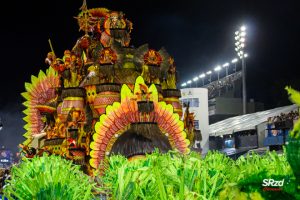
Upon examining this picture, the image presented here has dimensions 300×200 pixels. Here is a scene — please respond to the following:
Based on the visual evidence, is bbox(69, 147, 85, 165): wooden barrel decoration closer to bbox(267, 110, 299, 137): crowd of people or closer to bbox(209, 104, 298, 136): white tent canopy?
bbox(267, 110, 299, 137): crowd of people

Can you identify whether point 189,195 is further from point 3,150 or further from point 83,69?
point 3,150

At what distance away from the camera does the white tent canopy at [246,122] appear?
122ft

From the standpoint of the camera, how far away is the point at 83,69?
1802 centimetres

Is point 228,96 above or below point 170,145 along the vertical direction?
above

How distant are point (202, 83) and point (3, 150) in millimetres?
32802

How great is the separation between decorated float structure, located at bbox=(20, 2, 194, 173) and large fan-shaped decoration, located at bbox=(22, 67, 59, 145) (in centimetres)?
122

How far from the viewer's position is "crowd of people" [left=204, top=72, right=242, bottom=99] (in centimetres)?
5803

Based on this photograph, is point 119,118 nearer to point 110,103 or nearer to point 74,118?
point 110,103

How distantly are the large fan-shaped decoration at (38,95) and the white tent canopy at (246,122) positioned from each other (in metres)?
20.9

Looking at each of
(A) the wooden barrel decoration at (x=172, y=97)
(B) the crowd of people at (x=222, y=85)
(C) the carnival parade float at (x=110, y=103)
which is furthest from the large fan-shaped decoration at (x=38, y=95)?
(B) the crowd of people at (x=222, y=85)

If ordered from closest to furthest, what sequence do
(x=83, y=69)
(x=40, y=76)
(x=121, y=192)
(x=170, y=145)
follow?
(x=121, y=192) < (x=170, y=145) < (x=83, y=69) < (x=40, y=76)

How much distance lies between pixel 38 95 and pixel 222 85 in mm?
42021

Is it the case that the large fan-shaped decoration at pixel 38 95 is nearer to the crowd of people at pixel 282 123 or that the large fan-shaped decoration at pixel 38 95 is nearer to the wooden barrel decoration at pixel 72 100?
the wooden barrel decoration at pixel 72 100

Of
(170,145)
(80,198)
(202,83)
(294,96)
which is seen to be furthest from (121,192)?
(202,83)
